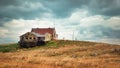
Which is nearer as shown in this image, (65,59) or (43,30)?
(65,59)

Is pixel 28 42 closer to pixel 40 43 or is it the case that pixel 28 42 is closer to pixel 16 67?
pixel 40 43

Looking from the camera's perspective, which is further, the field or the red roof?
the red roof

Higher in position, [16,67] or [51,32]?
[51,32]

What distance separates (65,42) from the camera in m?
88.9

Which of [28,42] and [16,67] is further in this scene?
[28,42]

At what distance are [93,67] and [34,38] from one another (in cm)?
6298

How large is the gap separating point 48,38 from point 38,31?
5.91 m

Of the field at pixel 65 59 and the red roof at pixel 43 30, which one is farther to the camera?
the red roof at pixel 43 30

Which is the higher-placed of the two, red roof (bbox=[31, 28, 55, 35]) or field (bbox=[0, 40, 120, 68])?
red roof (bbox=[31, 28, 55, 35])

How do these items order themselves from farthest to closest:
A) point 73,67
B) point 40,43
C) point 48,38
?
1. point 48,38
2. point 40,43
3. point 73,67

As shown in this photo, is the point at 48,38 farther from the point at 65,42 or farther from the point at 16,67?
the point at 16,67

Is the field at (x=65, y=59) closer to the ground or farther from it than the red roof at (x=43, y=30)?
closer to the ground

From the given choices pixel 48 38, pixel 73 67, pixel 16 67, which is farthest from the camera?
pixel 48 38

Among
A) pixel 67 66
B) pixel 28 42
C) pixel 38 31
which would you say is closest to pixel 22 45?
pixel 28 42
